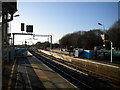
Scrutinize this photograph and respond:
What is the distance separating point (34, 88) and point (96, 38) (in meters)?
76.7

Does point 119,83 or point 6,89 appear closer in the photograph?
point 6,89

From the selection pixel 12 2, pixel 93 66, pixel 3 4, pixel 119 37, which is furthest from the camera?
pixel 119 37

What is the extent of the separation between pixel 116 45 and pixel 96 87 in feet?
179

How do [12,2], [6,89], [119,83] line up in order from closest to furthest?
1. [6,89]
2. [119,83]
3. [12,2]

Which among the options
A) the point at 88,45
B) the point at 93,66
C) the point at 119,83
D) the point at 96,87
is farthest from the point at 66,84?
the point at 88,45

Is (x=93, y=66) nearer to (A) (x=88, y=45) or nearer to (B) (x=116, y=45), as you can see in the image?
(B) (x=116, y=45)

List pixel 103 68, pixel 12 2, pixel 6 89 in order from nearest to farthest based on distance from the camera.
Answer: pixel 6 89 < pixel 12 2 < pixel 103 68

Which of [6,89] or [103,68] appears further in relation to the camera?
[103,68]

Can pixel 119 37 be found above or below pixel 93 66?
above

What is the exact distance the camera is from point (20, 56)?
4297 centimetres

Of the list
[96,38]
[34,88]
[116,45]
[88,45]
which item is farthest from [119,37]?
[34,88]

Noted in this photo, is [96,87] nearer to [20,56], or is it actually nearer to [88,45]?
[20,56]

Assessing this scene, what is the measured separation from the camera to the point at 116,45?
64.4 metres

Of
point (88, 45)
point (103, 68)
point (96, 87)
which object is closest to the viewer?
point (96, 87)
